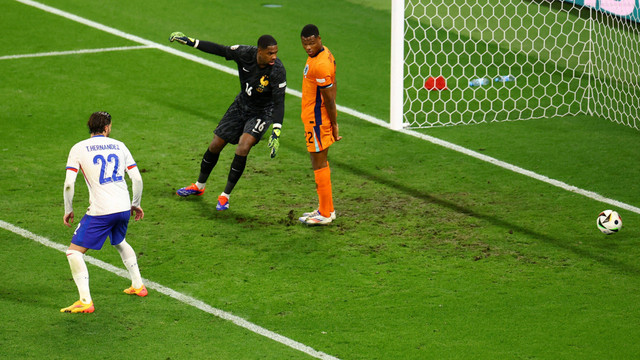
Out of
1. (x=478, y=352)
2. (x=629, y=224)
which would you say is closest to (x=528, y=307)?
(x=478, y=352)

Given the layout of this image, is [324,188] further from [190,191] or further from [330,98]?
[190,191]

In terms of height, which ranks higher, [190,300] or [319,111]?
[319,111]

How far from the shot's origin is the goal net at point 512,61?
41.2 ft

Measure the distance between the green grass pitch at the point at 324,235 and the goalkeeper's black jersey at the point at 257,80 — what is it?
1.06 m

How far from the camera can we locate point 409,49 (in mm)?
14148

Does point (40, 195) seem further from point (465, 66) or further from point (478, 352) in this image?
point (465, 66)

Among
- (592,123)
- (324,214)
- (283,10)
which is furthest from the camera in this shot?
(283,10)

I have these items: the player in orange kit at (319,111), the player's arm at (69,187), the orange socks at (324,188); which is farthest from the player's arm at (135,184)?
the orange socks at (324,188)

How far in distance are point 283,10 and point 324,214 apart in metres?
9.01

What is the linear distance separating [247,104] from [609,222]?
12.6 feet

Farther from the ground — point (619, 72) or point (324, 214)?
point (619, 72)

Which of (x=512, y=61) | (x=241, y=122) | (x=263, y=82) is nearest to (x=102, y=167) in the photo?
(x=263, y=82)

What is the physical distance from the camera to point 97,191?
687cm

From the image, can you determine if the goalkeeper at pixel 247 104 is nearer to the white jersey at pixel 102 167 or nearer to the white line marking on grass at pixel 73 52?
the white jersey at pixel 102 167
